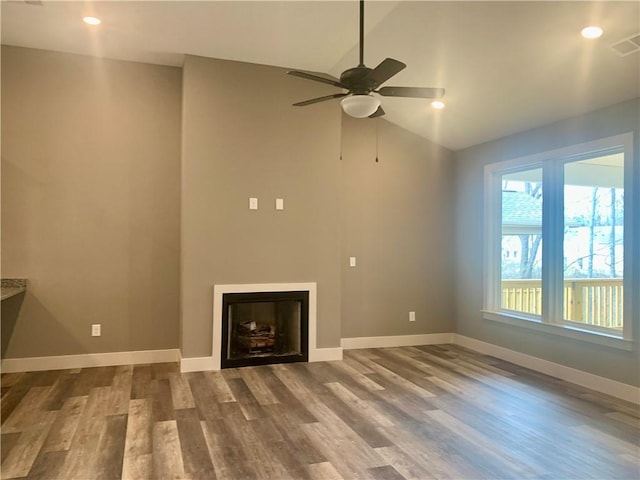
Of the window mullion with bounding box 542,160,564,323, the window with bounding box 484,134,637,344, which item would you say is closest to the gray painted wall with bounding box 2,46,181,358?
the window with bounding box 484,134,637,344

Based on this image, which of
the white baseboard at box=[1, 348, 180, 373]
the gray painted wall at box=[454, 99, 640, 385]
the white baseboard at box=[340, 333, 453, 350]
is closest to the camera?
the gray painted wall at box=[454, 99, 640, 385]

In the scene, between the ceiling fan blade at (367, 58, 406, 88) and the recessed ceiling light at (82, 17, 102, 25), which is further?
the recessed ceiling light at (82, 17, 102, 25)

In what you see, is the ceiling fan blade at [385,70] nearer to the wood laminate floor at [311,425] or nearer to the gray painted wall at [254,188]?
the gray painted wall at [254,188]

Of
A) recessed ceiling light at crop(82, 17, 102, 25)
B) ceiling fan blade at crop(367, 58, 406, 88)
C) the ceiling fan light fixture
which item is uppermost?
recessed ceiling light at crop(82, 17, 102, 25)

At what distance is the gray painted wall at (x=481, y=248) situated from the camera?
3816mm

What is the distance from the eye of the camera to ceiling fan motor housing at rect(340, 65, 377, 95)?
2822 millimetres

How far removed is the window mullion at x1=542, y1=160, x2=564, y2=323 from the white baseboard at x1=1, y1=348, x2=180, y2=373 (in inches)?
158

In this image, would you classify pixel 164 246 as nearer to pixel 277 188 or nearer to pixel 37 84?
pixel 277 188

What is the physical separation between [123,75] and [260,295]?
2.79 m

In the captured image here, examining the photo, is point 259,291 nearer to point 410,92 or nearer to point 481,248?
point 410,92

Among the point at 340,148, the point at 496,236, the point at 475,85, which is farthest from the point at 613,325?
the point at 340,148

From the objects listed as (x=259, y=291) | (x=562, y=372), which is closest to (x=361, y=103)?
(x=259, y=291)

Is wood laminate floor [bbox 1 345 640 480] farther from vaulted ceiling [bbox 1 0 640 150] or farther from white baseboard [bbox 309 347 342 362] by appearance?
vaulted ceiling [bbox 1 0 640 150]

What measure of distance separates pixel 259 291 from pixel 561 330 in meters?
3.09
